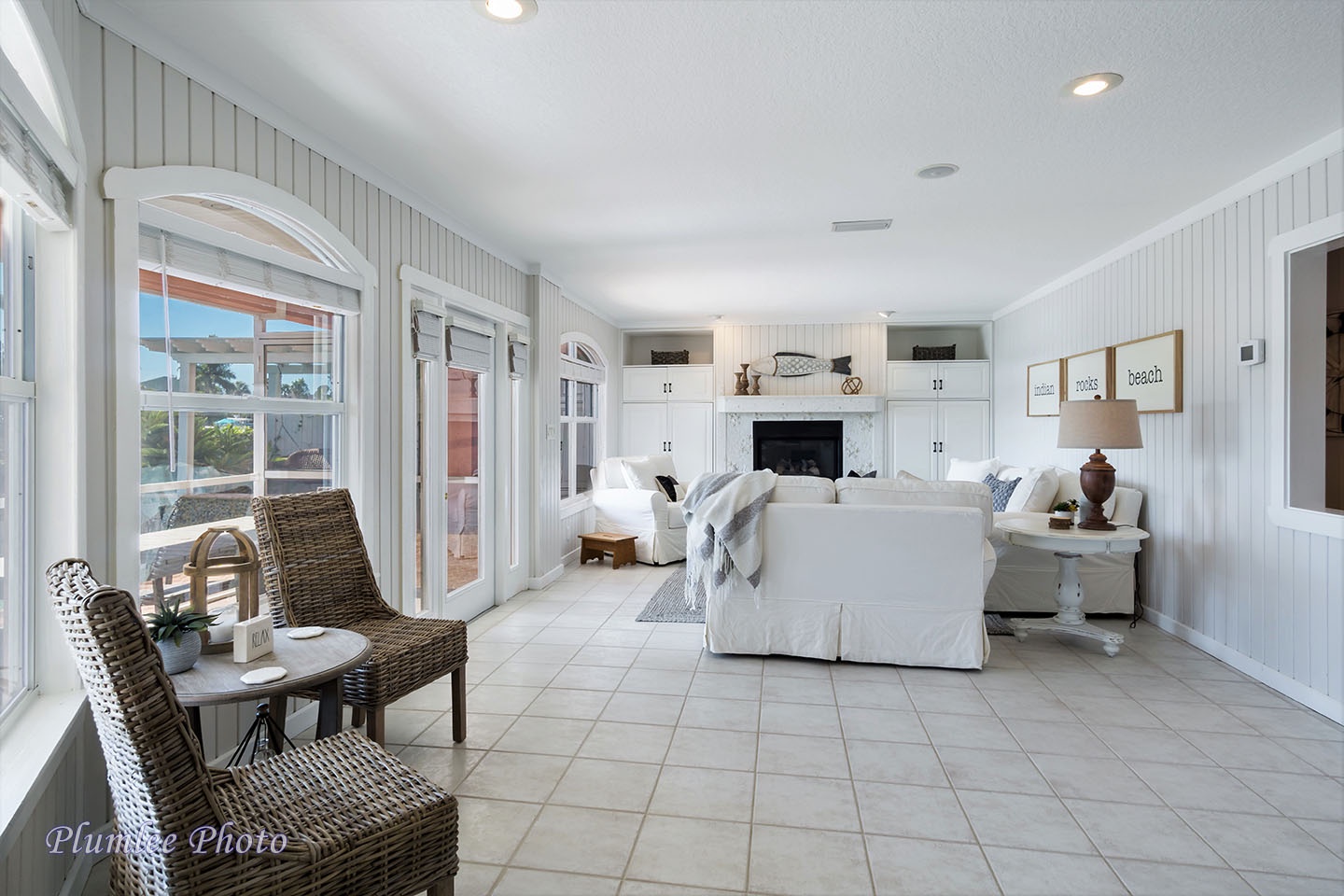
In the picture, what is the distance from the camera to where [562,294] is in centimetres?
614

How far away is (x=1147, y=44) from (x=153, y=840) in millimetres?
3317

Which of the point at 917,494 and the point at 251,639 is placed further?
the point at 917,494

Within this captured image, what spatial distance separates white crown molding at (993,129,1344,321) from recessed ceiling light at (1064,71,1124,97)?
1214mm

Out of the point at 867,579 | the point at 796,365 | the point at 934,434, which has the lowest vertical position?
the point at 867,579

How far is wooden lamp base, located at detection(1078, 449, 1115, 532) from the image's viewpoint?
399 centimetres

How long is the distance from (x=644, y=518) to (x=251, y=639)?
4.61m

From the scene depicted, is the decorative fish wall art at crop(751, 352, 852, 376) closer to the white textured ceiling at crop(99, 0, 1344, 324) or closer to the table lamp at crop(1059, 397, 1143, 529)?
the white textured ceiling at crop(99, 0, 1344, 324)

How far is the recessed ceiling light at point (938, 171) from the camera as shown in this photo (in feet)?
10.9

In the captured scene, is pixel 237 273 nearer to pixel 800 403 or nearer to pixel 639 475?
pixel 639 475

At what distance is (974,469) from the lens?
6391mm

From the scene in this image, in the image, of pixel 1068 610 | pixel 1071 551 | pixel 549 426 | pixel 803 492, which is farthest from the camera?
pixel 549 426

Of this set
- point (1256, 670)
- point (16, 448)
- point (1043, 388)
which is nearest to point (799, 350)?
point (1043, 388)

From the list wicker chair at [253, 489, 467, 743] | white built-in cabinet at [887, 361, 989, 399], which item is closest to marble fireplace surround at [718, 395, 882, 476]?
white built-in cabinet at [887, 361, 989, 399]

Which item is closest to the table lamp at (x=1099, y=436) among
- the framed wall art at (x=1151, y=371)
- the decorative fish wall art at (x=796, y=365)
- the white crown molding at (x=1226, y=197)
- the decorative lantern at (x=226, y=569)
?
the framed wall art at (x=1151, y=371)
